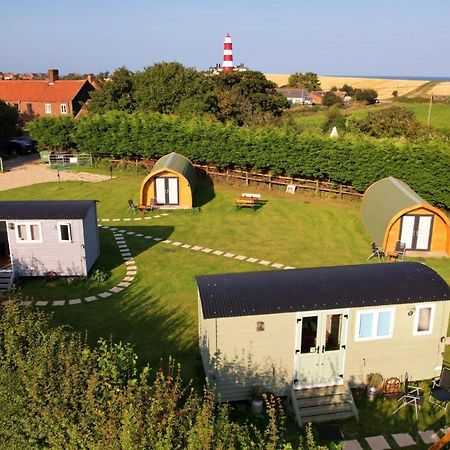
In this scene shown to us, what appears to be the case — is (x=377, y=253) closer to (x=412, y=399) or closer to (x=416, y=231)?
(x=416, y=231)

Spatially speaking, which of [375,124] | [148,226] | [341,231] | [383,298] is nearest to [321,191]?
[341,231]

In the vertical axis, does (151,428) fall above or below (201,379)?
above

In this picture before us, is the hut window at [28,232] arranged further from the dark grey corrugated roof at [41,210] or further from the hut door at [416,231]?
the hut door at [416,231]

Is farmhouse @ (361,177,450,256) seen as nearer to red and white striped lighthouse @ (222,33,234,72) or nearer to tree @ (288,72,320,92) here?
red and white striped lighthouse @ (222,33,234,72)

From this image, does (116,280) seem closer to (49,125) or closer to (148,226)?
(148,226)

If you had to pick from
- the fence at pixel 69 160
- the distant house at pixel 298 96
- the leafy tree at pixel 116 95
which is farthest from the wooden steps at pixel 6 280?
the distant house at pixel 298 96

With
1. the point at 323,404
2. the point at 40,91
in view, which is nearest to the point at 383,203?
the point at 323,404

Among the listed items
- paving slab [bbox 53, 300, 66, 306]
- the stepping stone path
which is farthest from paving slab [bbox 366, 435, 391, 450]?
paving slab [bbox 53, 300, 66, 306]
